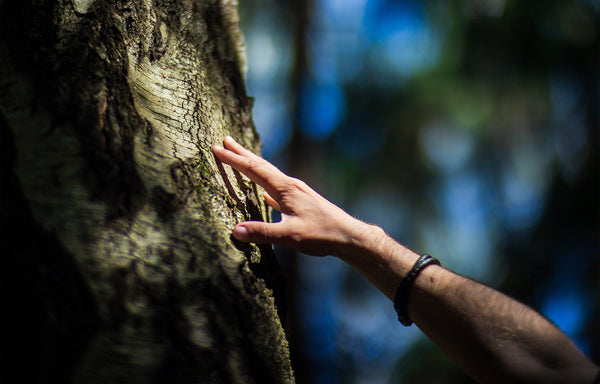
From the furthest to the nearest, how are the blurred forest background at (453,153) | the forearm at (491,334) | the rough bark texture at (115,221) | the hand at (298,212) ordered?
the blurred forest background at (453,153)
the hand at (298,212)
the forearm at (491,334)
the rough bark texture at (115,221)

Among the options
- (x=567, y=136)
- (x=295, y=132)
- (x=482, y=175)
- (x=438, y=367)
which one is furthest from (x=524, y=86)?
(x=438, y=367)

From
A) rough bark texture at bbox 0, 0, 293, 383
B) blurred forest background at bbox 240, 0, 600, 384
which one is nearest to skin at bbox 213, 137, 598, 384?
rough bark texture at bbox 0, 0, 293, 383

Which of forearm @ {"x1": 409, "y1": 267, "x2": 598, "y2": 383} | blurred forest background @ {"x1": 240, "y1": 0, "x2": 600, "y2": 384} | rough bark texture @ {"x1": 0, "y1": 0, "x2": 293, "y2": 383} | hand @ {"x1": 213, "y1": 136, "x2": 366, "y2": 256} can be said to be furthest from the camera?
blurred forest background @ {"x1": 240, "y1": 0, "x2": 600, "y2": 384}

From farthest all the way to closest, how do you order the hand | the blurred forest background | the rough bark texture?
the blurred forest background, the hand, the rough bark texture

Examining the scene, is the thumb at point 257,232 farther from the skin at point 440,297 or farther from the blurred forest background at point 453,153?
the blurred forest background at point 453,153

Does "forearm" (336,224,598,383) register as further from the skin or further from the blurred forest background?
the blurred forest background

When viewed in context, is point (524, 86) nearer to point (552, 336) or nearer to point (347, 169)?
point (347, 169)

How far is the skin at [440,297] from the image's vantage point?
1.14 metres

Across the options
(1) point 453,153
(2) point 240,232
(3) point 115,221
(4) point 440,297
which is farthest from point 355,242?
(1) point 453,153

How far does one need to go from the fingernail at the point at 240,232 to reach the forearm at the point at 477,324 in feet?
1.44

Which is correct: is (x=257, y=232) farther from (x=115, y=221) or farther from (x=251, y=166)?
(x=115, y=221)

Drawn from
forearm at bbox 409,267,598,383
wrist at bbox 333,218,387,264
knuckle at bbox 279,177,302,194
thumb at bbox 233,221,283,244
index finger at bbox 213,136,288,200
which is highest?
index finger at bbox 213,136,288,200

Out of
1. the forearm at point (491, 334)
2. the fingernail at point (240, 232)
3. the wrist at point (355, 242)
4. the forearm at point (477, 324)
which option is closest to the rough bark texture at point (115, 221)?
the fingernail at point (240, 232)

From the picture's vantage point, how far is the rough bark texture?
80 cm
